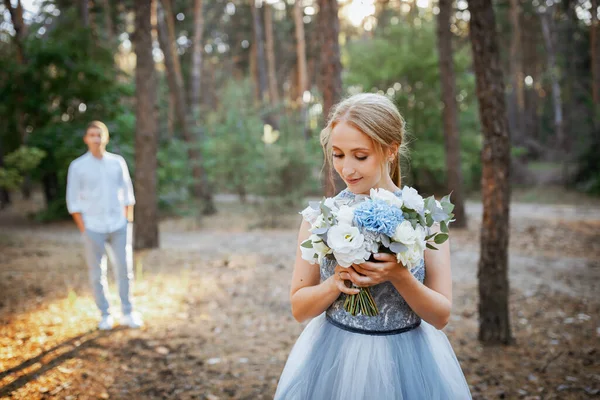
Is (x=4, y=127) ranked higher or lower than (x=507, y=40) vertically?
lower

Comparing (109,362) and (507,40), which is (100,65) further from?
(507,40)

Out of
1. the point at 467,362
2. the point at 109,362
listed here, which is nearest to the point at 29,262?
the point at 109,362

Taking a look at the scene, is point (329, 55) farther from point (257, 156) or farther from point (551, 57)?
point (551, 57)

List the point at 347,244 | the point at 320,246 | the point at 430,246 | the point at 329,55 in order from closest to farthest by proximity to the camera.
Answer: the point at 347,244, the point at 320,246, the point at 430,246, the point at 329,55

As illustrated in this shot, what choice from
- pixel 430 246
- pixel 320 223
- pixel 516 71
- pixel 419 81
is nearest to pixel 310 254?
pixel 320 223

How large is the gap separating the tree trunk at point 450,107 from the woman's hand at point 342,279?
11.5 metres

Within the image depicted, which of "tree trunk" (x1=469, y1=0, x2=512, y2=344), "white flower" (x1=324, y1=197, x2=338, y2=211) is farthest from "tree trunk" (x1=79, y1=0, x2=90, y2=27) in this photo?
"white flower" (x1=324, y1=197, x2=338, y2=211)

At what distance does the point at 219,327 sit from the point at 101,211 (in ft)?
6.86

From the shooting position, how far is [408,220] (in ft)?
6.01

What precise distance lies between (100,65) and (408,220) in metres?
16.3

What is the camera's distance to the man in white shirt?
5.42 metres

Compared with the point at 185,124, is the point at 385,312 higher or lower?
lower

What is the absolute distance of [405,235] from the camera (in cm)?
173

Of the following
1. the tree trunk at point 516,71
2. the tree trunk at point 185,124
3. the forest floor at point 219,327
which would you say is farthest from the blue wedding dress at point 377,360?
the tree trunk at point 516,71
